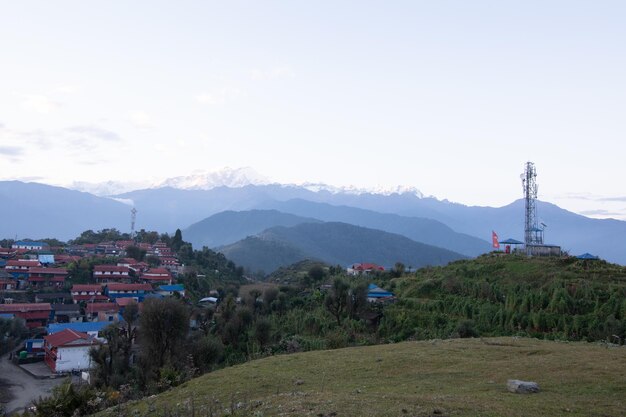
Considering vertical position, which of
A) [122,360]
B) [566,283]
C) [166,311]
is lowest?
[122,360]

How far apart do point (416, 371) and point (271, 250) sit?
170 metres

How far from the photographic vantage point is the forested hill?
3403 cm

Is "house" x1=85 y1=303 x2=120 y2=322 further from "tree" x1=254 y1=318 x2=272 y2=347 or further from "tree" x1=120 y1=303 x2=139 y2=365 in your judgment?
"tree" x1=254 y1=318 x2=272 y2=347

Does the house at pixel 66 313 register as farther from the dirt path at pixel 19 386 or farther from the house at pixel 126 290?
the dirt path at pixel 19 386

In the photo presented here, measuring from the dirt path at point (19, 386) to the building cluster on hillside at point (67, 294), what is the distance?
2.92 m

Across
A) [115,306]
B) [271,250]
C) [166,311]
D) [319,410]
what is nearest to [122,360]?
[166,311]

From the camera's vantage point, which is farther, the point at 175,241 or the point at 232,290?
the point at 175,241

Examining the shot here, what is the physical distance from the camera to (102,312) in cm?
6244

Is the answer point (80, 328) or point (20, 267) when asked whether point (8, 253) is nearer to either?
point (20, 267)

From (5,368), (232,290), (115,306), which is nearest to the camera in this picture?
(5,368)

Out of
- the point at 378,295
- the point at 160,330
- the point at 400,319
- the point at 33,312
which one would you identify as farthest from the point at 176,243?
the point at 400,319

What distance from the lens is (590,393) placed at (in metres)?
15.2

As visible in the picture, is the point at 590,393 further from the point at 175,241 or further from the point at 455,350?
the point at 175,241

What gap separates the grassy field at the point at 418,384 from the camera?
13625 millimetres
